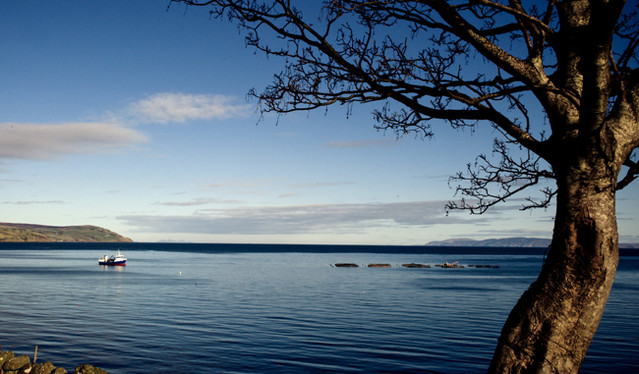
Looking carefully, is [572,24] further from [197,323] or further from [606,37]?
[197,323]

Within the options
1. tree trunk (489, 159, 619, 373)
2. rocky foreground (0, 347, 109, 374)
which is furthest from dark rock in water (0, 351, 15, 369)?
tree trunk (489, 159, 619, 373)

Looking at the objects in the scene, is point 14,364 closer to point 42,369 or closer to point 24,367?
point 24,367

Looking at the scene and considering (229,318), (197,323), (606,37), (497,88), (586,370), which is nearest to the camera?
(606,37)

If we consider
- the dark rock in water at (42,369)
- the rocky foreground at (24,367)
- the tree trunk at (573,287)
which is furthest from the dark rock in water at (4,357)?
the tree trunk at (573,287)

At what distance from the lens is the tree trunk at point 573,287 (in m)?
5.48

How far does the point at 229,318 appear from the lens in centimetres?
3047

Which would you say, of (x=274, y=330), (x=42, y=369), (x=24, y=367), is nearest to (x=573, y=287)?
(x=42, y=369)

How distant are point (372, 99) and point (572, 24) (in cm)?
260

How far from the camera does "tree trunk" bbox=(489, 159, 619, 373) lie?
18.0 ft

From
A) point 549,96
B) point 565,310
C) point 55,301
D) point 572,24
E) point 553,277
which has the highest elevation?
point 572,24

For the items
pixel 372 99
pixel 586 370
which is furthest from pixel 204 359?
pixel 372 99

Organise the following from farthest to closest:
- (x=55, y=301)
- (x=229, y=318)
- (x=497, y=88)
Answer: (x=55, y=301) < (x=229, y=318) < (x=497, y=88)

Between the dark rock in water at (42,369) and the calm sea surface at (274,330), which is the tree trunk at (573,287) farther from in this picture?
the calm sea surface at (274,330)

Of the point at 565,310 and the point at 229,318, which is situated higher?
the point at 565,310
